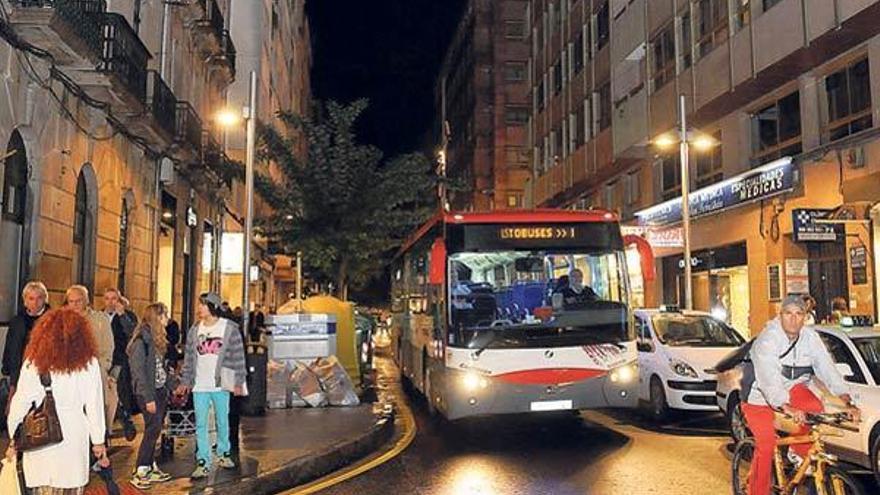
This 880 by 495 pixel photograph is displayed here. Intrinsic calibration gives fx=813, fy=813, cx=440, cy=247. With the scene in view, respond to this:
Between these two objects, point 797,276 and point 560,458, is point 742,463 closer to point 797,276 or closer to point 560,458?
point 560,458

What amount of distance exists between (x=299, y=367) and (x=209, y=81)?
17059mm

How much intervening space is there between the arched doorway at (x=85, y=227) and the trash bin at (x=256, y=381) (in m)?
5.32

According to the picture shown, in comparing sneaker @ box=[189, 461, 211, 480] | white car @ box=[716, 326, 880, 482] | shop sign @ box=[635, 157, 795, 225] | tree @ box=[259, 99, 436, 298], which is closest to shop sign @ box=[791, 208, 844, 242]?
shop sign @ box=[635, 157, 795, 225]

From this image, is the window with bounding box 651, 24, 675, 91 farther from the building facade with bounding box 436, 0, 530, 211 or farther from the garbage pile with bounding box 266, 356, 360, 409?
the building facade with bounding box 436, 0, 530, 211

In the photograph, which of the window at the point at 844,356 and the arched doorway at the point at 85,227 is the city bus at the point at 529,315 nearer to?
the window at the point at 844,356

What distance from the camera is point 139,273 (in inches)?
772

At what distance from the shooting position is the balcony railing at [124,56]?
47.6 feet

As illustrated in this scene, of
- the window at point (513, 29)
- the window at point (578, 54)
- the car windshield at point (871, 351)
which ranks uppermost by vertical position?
the window at point (513, 29)

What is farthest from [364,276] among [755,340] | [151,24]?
[755,340]

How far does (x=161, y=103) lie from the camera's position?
61.3 ft

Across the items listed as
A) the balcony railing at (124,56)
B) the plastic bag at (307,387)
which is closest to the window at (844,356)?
the plastic bag at (307,387)

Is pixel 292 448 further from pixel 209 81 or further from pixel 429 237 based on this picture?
pixel 209 81

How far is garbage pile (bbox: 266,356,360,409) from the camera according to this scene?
13.8 meters

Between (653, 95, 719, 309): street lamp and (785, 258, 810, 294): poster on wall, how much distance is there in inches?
→ 90.5
